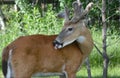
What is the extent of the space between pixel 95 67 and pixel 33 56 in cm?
357

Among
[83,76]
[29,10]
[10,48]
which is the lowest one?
[83,76]

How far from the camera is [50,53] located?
6.73 m

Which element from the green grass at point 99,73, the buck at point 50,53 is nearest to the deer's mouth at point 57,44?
the buck at point 50,53

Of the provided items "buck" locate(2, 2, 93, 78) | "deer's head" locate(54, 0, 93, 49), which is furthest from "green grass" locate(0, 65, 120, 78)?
"deer's head" locate(54, 0, 93, 49)

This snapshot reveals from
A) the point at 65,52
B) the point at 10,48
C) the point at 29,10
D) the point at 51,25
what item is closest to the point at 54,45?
the point at 65,52

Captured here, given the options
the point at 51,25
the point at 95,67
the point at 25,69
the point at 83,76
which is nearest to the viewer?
the point at 25,69

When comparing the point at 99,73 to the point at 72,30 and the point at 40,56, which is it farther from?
the point at 40,56

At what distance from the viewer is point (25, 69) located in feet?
21.5

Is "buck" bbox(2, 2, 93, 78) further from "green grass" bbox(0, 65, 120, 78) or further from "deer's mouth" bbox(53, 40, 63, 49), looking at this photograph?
"green grass" bbox(0, 65, 120, 78)

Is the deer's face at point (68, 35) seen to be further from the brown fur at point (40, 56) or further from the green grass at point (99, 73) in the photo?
the green grass at point (99, 73)

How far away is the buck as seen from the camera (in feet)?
21.6

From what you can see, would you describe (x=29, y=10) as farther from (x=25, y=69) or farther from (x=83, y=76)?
(x=25, y=69)

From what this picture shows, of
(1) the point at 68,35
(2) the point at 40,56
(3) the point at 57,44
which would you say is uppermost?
(1) the point at 68,35

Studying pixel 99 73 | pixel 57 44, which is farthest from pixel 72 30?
pixel 99 73
